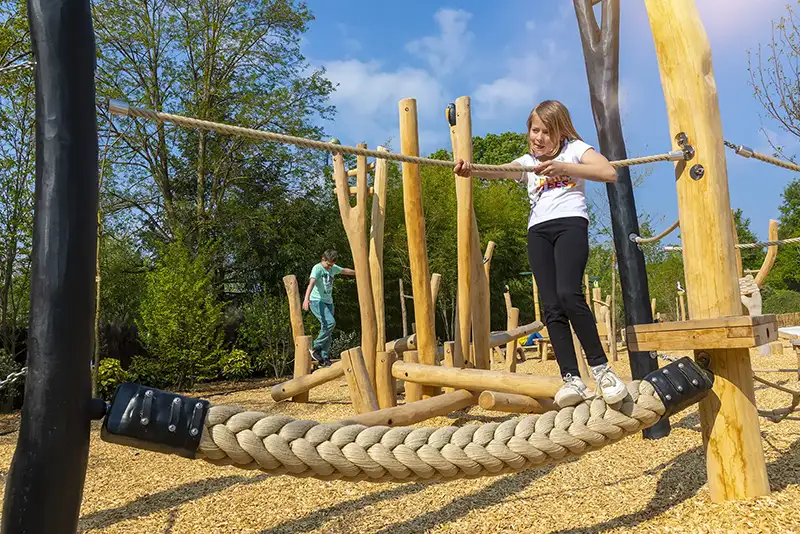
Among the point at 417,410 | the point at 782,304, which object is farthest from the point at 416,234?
the point at 782,304

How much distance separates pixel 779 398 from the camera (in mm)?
4980

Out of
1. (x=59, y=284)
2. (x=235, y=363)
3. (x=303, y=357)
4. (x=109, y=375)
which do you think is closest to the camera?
(x=59, y=284)

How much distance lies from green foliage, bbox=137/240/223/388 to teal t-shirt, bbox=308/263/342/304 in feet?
11.0

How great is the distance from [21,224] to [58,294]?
8.31 metres

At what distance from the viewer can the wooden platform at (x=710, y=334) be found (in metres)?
2.24

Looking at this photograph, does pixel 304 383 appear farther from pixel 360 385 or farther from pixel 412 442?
pixel 412 442

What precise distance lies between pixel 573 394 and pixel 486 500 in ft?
3.30

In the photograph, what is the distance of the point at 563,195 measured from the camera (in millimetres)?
2488

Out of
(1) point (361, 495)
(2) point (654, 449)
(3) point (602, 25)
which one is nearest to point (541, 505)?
(1) point (361, 495)

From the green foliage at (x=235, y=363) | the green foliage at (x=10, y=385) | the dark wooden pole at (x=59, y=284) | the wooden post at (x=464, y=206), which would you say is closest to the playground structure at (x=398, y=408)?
the dark wooden pole at (x=59, y=284)

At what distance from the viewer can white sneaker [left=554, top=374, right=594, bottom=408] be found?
Result: 2293 mm

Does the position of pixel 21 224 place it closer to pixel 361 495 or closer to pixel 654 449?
pixel 361 495

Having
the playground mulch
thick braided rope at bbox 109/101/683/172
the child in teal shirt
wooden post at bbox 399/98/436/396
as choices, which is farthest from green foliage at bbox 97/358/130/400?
thick braided rope at bbox 109/101/683/172

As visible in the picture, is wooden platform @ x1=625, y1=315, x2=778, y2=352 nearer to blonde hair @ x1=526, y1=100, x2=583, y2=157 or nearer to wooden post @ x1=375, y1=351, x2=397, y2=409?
blonde hair @ x1=526, y1=100, x2=583, y2=157
